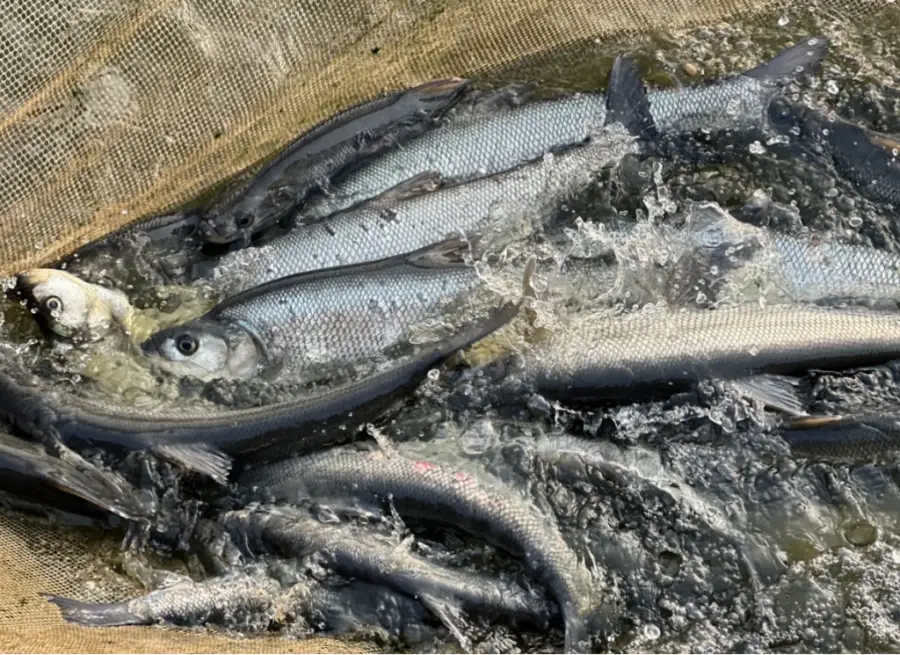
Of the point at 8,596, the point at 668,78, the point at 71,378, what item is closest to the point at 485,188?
the point at 668,78

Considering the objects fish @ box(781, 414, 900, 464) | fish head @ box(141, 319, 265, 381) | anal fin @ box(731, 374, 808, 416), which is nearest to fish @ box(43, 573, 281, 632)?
fish head @ box(141, 319, 265, 381)

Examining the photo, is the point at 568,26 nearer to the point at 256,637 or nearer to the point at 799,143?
the point at 799,143

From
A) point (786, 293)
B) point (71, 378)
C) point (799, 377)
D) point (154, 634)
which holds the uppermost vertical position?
point (786, 293)

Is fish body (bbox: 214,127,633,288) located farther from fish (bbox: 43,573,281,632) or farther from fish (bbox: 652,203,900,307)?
fish (bbox: 43,573,281,632)

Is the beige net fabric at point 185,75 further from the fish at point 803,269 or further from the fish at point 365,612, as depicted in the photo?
the fish at point 365,612

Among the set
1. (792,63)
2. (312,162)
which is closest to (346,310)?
(312,162)
